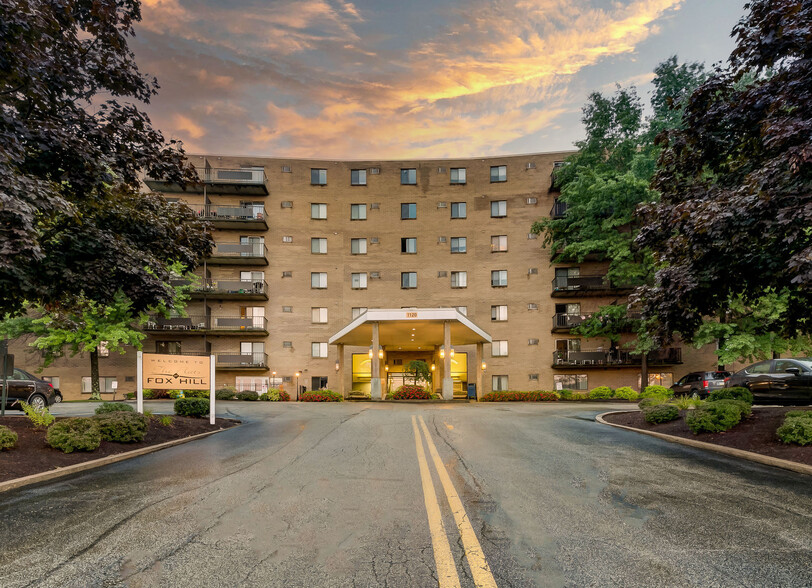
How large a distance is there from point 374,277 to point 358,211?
580 centimetres

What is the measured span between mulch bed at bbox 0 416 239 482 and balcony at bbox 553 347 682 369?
Result: 27.7m

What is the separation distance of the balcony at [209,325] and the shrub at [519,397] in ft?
58.5

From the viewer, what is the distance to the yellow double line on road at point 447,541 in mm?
3158

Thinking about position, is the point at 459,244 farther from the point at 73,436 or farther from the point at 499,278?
the point at 73,436

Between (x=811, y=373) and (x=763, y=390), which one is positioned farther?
(x=763, y=390)

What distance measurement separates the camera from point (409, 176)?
37.0 m

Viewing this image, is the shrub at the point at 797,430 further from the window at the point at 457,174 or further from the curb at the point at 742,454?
the window at the point at 457,174

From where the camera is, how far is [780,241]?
277 inches

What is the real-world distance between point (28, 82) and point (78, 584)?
7.02 metres

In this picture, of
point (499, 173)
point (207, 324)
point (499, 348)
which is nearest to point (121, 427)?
point (207, 324)

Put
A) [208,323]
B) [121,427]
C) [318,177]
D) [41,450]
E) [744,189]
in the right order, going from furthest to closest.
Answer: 1. [318,177]
2. [208,323]
3. [121,427]
4. [41,450]
5. [744,189]

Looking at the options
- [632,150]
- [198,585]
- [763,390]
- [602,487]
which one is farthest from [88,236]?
[632,150]

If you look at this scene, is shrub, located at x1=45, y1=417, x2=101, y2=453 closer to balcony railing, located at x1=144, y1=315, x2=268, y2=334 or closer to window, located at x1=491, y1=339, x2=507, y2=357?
balcony railing, located at x1=144, y1=315, x2=268, y2=334

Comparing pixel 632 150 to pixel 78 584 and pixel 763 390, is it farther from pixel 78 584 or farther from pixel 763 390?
pixel 78 584
